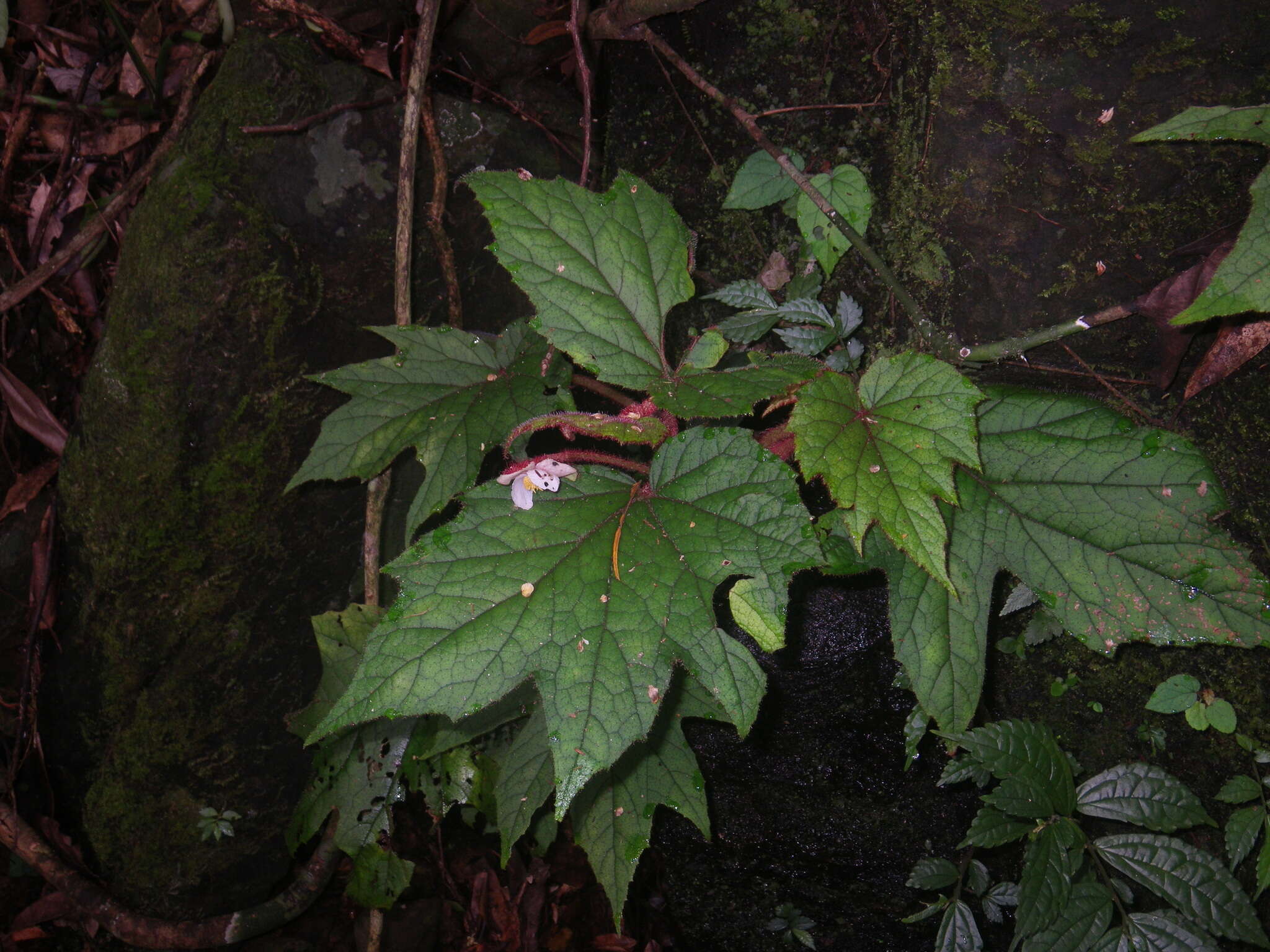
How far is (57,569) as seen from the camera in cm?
246

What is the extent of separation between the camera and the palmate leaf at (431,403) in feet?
5.21

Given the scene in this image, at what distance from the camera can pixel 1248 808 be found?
145 cm

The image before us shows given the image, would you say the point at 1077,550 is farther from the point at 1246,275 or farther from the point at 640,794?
the point at 640,794

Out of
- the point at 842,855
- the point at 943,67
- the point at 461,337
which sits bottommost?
the point at 842,855

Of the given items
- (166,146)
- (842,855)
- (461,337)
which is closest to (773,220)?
(461,337)

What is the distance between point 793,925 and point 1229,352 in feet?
5.48

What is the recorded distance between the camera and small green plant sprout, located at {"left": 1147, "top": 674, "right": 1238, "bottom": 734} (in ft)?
4.74

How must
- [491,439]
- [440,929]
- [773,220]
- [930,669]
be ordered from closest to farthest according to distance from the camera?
[930,669] < [491,439] < [773,220] < [440,929]

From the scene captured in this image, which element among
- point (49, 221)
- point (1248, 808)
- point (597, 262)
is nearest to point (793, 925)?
point (1248, 808)

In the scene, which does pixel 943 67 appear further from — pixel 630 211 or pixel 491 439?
pixel 491 439

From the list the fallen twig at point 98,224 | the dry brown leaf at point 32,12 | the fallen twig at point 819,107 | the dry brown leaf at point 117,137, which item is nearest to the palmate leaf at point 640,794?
the fallen twig at point 819,107

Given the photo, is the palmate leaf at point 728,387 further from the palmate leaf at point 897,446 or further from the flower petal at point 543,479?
the flower petal at point 543,479

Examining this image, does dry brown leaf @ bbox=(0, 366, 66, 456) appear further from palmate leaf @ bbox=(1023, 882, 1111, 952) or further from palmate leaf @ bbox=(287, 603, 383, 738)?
palmate leaf @ bbox=(1023, 882, 1111, 952)

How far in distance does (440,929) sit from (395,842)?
1.02 ft
